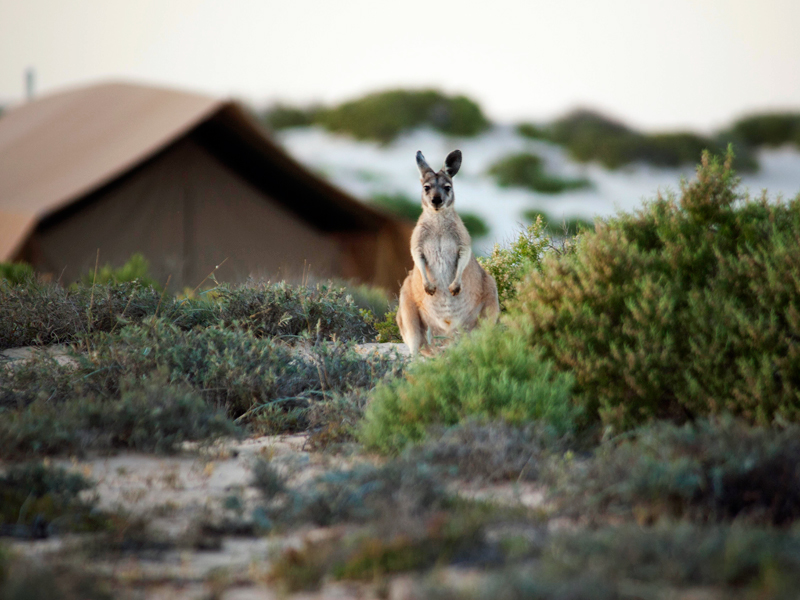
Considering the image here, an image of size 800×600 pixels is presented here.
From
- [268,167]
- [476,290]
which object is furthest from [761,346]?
[268,167]

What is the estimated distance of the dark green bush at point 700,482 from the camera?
294 cm

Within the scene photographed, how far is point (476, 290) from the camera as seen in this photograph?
649 centimetres

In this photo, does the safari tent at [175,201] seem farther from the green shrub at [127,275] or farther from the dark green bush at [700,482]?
the dark green bush at [700,482]

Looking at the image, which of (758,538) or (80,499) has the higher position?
(758,538)

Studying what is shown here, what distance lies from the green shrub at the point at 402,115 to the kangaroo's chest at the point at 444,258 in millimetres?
40566

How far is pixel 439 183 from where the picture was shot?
6.37 meters

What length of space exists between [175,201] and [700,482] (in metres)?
10.9

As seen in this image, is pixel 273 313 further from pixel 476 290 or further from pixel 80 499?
pixel 80 499

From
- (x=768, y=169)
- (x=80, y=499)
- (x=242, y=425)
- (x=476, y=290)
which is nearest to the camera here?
(x=80, y=499)

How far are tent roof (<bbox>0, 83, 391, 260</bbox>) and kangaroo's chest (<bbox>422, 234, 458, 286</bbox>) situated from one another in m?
6.62

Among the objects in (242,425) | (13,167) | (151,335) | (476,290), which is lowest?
(242,425)

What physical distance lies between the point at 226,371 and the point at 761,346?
9.97 ft

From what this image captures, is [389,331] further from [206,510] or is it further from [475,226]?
[475,226]

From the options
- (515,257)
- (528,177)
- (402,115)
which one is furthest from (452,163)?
(402,115)
